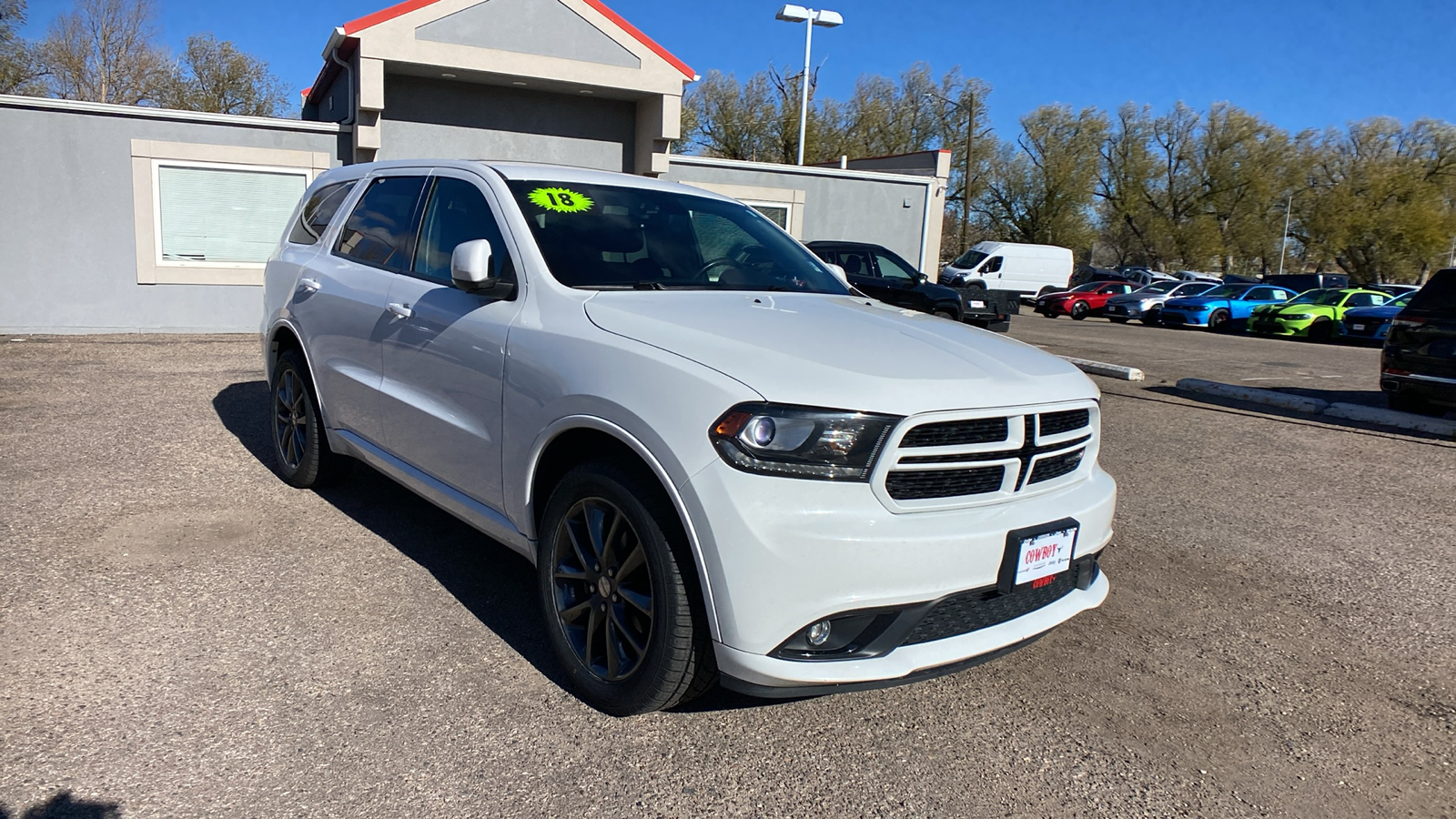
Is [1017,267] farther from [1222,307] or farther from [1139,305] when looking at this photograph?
[1222,307]

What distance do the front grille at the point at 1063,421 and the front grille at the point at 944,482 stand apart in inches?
10.2

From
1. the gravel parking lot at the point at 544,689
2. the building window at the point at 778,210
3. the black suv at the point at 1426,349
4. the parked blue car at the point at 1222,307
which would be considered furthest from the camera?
the parked blue car at the point at 1222,307

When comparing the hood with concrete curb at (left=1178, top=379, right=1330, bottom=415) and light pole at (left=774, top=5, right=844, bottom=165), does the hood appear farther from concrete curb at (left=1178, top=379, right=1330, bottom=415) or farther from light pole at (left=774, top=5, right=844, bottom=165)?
light pole at (left=774, top=5, right=844, bottom=165)

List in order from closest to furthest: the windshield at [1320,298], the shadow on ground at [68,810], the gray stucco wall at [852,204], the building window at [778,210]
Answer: the shadow on ground at [68,810] < the gray stucco wall at [852,204] < the building window at [778,210] < the windshield at [1320,298]

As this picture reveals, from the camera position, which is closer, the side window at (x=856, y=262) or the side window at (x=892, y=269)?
the side window at (x=856, y=262)

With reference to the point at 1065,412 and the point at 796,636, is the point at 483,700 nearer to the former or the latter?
the point at 796,636

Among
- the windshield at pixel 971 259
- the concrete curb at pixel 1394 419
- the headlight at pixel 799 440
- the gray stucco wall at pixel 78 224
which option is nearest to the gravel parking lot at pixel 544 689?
the headlight at pixel 799 440

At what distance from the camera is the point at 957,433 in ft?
9.18

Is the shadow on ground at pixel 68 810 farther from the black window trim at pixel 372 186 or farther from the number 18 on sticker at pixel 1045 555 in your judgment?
the number 18 on sticker at pixel 1045 555

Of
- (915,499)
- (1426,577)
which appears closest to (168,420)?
(915,499)

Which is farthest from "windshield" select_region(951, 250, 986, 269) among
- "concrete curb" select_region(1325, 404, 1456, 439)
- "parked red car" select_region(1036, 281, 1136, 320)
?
"concrete curb" select_region(1325, 404, 1456, 439)

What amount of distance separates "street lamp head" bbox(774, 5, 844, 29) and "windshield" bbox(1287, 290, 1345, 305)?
14499 mm

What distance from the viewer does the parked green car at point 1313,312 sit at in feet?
84.1

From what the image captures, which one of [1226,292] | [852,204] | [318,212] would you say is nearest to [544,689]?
[318,212]
